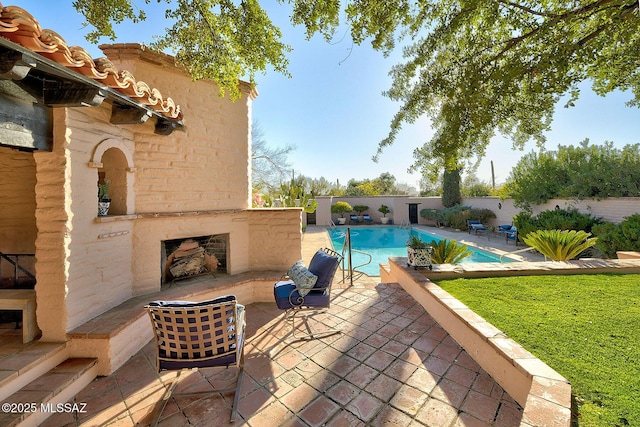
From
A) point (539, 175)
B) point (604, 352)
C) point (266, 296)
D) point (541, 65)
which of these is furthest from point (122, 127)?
point (539, 175)

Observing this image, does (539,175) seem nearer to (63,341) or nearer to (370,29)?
(370,29)

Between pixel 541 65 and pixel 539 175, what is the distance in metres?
11.0

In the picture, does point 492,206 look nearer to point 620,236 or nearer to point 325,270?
point 620,236

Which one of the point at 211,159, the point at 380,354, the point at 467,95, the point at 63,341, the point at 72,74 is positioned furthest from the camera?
the point at 211,159

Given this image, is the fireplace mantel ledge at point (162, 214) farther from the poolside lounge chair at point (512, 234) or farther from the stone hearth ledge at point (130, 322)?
the poolside lounge chair at point (512, 234)

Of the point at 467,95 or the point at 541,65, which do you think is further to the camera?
the point at 467,95

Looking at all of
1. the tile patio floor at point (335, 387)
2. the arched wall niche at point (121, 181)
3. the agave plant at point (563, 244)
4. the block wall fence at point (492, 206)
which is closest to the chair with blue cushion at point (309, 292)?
the tile patio floor at point (335, 387)

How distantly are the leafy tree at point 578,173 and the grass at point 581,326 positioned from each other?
20.9 ft

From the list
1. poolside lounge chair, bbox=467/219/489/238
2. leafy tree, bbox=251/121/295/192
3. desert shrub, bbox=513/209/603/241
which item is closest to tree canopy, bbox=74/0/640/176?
desert shrub, bbox=513/209/603/241

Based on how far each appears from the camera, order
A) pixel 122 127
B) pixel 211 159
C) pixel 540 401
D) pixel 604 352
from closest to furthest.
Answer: pixel 540 401 → pixel 604 352 → pixel 122 127 → pixel 211 159

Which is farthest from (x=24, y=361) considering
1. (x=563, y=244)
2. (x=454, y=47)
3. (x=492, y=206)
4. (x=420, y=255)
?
(x=492, y=206)

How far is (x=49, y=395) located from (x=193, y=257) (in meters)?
2.79

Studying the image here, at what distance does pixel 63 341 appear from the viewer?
2.68 metres

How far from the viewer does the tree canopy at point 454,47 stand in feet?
9.78
